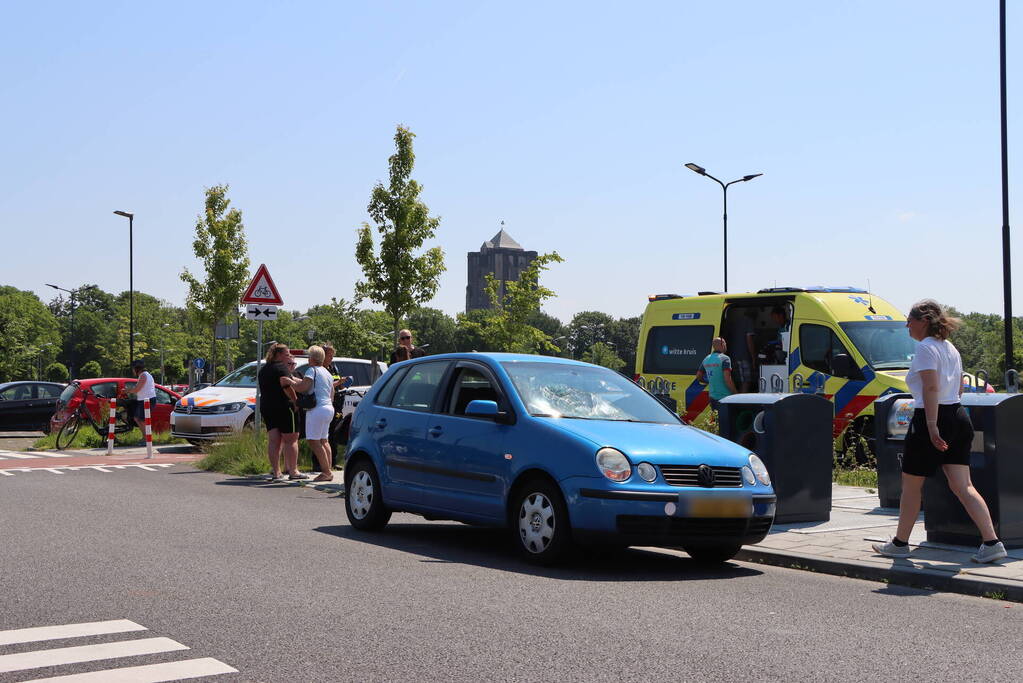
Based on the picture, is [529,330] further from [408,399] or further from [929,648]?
[929,648]

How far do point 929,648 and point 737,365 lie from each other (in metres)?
12.9

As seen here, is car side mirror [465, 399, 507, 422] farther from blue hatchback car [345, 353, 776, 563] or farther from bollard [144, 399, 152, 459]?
bollard [144, 399, 152, 459]

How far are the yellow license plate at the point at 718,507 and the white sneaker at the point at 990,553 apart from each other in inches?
61.1

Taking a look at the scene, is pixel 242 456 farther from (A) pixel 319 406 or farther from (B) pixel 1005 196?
(B) pixel 1005 196

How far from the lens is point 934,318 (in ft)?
27.3

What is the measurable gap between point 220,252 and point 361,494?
32.1 meters

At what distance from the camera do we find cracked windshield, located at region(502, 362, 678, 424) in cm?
898

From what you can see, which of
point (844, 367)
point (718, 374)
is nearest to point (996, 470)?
point (718, 374)

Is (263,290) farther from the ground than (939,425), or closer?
farther from the ground

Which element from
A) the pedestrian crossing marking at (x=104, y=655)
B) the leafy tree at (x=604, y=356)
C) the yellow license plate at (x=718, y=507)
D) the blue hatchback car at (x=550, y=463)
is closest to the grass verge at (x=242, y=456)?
the blue hatchback car at (x=550, y=463)

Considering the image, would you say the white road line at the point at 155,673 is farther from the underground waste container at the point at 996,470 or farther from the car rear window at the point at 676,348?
the car rear window at the point at 676,348

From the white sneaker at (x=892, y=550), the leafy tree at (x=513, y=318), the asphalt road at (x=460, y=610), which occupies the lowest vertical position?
the asphalt road at (x=460, y=610)

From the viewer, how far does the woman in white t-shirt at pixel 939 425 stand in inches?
323

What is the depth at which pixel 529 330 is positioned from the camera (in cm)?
5200
